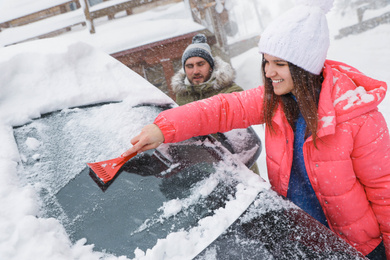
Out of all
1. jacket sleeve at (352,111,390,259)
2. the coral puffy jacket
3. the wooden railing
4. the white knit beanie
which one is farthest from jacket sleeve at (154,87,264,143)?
the wooden railing

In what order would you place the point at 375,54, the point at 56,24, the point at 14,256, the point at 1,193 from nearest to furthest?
the point at 14,256, the point at 1,193, the point at 56,24, the point at 375,54

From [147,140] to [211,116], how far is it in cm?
45

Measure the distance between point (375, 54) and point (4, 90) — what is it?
1224 centimetres

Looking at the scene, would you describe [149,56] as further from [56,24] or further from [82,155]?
[82,155]

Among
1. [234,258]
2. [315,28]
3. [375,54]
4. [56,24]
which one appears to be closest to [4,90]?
[234,258]

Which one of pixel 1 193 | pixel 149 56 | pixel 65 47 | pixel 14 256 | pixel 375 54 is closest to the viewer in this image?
pixel 14 256

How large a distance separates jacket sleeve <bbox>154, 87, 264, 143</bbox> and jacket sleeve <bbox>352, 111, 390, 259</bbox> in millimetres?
564

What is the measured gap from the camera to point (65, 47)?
163cm

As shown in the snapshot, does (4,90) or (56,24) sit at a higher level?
(56,24)

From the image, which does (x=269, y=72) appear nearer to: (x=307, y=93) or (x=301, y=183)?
(x=307, y=93)

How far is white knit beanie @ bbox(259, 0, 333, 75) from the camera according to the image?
1.30 m

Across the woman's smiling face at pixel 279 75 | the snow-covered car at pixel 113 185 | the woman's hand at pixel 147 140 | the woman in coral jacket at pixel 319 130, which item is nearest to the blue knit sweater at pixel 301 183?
the woman in coral jacket at pixel 319 130

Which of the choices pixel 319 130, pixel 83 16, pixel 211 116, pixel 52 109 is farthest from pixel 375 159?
pixel 83 16

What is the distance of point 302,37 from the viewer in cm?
130
